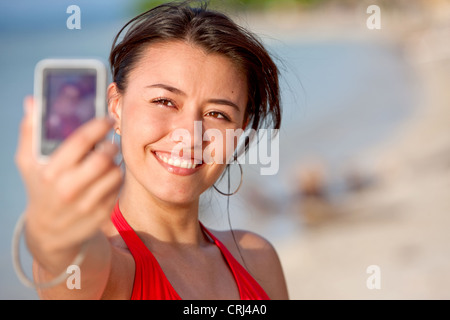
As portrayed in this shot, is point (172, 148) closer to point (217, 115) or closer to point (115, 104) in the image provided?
point (217, 115)

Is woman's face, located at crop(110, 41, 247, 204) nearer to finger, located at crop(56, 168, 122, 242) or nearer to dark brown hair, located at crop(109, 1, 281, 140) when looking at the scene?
dark brown hair, located at crop(109, 1, 281, 140)

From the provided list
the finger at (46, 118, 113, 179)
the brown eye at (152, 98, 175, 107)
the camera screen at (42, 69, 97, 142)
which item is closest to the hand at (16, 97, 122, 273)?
the finger at (46, 118, 113, 179)

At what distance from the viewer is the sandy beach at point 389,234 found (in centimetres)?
512

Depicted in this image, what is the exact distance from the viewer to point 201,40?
1.66 meters

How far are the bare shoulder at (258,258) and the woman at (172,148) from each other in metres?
0.03

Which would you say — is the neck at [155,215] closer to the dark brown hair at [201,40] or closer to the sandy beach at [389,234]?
the dark brown hair at [201,40]

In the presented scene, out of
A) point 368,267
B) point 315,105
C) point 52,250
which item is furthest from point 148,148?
point 315,105

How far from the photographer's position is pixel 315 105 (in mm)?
12539

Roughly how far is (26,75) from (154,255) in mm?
11458

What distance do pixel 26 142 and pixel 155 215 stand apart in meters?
0.82

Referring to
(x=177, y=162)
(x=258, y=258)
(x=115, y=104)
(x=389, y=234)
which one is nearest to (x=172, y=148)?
(x=177, y=162)

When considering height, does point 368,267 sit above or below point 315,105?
below

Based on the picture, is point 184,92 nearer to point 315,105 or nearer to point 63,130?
point 63,130

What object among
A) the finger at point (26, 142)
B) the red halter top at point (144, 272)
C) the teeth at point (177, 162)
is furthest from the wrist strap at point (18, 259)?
the teeth at point (177, 162)
